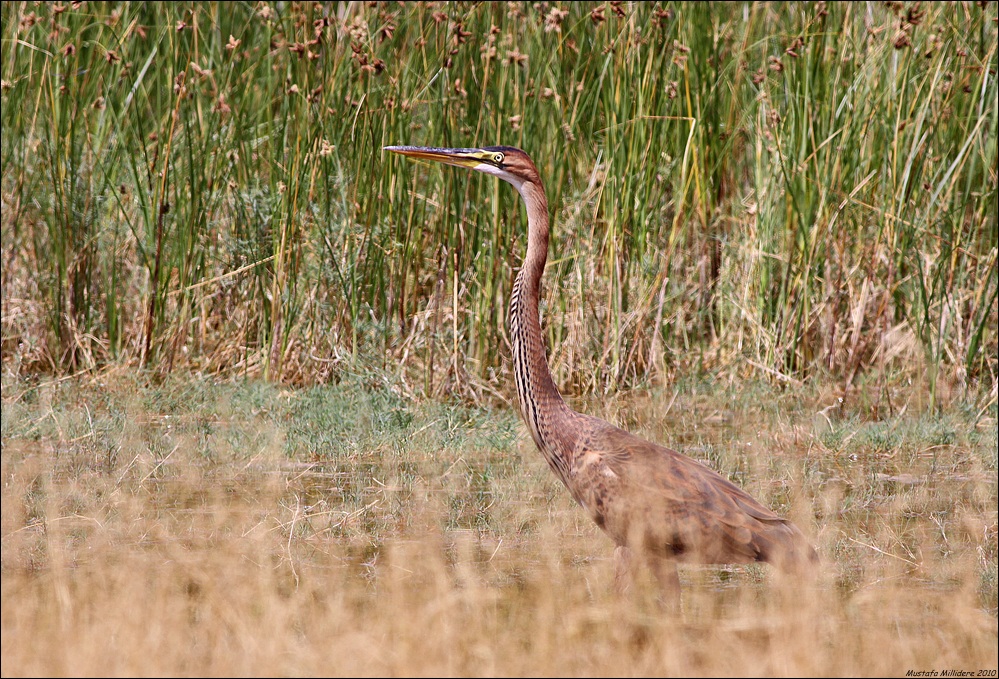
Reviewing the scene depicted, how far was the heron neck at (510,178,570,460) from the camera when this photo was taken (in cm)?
437

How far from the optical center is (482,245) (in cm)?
650

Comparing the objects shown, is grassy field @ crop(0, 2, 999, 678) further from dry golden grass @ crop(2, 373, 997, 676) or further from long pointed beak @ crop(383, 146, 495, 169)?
long pointed beak @ crop(383, 146, 495, 169)

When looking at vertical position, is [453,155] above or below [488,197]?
above

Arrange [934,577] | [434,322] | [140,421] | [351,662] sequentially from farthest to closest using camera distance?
[434,322] → [140,421] → [934,577] → [351,662]

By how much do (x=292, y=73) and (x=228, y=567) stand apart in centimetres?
324

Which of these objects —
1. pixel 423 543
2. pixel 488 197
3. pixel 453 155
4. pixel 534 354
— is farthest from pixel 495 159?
pixel 488 197

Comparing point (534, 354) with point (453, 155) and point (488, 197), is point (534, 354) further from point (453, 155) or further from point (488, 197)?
point (488, 197)

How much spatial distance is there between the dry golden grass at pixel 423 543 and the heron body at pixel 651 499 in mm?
155

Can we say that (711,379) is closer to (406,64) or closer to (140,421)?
(406,64)

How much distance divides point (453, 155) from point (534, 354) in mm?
959

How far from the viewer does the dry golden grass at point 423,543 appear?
3.43m

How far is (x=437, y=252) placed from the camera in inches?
267

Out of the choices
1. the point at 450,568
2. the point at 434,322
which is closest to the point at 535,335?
the point at 450,568

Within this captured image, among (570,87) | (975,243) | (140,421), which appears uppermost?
(570,87)
